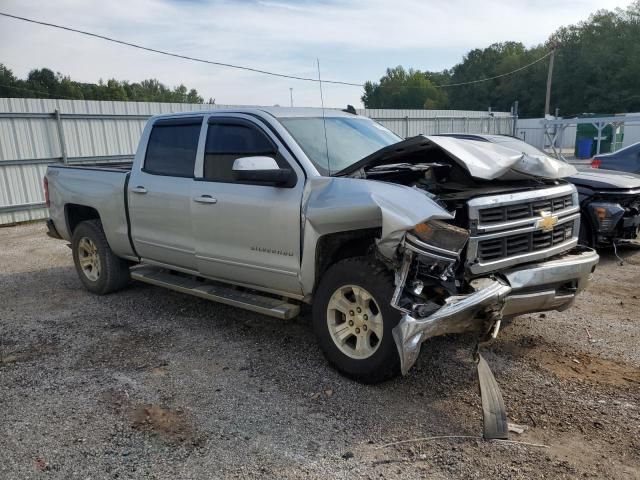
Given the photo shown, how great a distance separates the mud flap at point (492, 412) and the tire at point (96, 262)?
4442 millimetres

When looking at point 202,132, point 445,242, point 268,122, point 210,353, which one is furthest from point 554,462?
point 202,132

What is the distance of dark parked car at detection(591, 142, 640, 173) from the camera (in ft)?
31.3

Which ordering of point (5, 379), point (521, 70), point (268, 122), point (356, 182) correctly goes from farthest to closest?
point (521, 70) < point (268, 122) < point (5, 379) < point (356, 182)

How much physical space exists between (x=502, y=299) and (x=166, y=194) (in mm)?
3266

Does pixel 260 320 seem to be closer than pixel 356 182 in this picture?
No

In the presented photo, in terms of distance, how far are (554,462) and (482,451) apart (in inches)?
14.8

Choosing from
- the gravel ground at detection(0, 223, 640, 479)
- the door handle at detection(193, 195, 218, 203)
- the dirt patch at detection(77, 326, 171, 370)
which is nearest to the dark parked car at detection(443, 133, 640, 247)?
the gravel ground at detection(0, 223, 640, 479)

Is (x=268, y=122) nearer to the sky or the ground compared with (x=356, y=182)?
nearer to the sky

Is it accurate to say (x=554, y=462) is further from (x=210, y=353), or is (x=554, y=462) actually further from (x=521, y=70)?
(x=521, y=70)

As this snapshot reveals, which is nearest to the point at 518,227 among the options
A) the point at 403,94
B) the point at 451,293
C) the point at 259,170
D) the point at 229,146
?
the point at 451,293

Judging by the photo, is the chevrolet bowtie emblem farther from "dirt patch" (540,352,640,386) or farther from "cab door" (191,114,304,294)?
"cab door" (191,114,304,294)

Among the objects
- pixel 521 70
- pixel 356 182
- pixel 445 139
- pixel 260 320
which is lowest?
Answer: pixel 260 320

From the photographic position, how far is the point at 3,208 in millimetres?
12438

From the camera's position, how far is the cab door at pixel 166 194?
504 cm
